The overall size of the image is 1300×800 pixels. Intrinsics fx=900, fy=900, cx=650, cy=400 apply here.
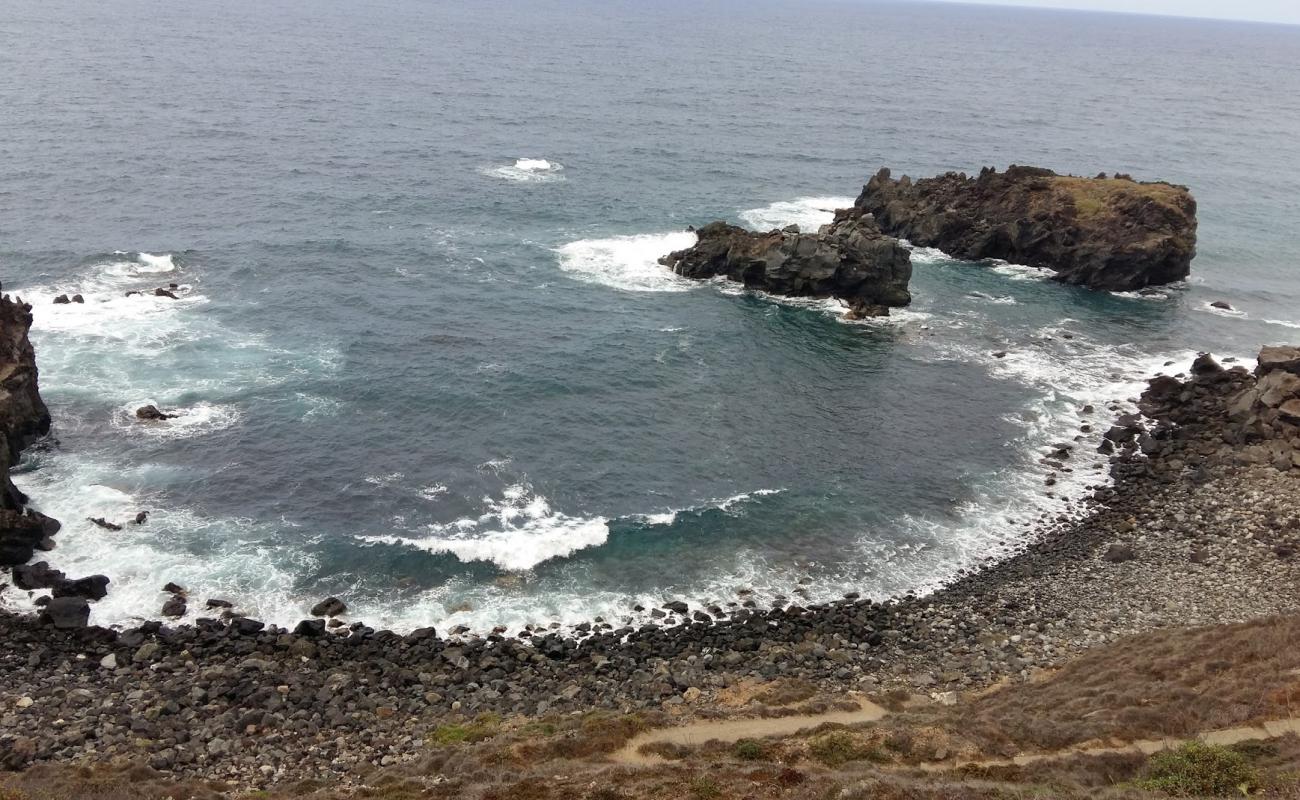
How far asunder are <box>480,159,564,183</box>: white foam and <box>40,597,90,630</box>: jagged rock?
309 feet

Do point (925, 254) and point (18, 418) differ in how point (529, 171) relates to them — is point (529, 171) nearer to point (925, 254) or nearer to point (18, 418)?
point (925, 254)

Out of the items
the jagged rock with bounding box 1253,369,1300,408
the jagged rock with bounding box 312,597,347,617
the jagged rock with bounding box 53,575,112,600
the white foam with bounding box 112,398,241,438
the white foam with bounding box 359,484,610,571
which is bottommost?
the jagged rock with bounding box 312,597,347,617

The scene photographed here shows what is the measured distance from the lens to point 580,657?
4588 centimetres

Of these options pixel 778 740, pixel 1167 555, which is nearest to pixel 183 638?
pixel 778 740

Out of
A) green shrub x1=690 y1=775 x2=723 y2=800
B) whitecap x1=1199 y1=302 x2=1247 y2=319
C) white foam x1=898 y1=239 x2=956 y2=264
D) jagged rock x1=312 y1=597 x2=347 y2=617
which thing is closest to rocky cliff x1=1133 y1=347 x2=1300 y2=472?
whitecap x1=1199 y1=302 x2=1247 y2=319

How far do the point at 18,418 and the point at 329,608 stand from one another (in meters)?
28.6

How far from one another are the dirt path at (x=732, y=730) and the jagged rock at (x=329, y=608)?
808 inches

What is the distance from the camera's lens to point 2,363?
59.2m

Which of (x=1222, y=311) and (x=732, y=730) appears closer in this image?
(x=732, y=730)

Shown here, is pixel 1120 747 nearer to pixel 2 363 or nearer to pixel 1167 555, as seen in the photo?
pixel 1167 555

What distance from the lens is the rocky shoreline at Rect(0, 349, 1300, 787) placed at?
3878 centimetres

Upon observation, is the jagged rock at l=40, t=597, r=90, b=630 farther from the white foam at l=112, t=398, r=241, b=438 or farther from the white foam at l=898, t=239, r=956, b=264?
the white foam at l=898, t=239, r=956, b=264

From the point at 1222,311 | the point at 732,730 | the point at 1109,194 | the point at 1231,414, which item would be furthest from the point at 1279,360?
the point at 732,730

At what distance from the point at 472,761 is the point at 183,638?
2059 centimetres
